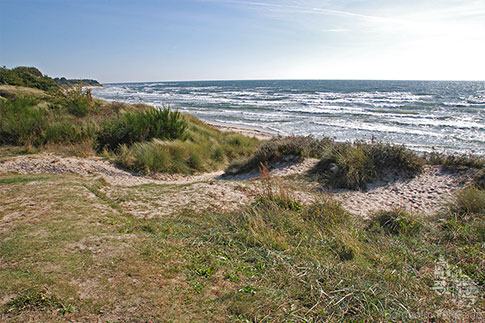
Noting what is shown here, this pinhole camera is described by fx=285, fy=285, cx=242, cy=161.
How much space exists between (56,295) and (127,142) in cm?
917

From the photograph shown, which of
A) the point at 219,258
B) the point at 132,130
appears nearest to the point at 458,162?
the point at 219,258

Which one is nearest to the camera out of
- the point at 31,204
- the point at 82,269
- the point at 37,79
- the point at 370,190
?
the point at 82,269

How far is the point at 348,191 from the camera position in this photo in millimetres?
7672

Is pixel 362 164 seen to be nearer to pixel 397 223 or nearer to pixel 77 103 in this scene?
pixel 397 223

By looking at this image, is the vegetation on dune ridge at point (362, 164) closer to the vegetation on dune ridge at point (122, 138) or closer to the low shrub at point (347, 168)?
the low shrub at point (347, 168)

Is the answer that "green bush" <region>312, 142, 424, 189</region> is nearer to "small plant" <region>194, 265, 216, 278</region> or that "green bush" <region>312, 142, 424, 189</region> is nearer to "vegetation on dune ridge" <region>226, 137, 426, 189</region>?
"vegetation on dune ridge" <region>226, 137, 426, 189</region>

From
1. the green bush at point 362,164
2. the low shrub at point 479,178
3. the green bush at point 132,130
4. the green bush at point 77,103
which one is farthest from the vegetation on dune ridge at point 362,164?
the green bush at point 77,103

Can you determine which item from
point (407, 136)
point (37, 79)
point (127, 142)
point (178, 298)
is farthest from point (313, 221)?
point (37, 79)

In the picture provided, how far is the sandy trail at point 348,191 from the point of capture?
6.36 metres

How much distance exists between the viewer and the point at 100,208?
4398 mm

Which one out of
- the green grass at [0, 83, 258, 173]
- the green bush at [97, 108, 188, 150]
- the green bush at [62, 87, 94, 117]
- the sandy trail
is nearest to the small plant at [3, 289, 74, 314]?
the sandy trail

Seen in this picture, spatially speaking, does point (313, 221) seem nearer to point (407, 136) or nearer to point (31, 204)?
point (31, 204)

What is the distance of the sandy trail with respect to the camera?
6.36 m

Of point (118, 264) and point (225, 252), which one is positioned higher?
point (118, 264)
